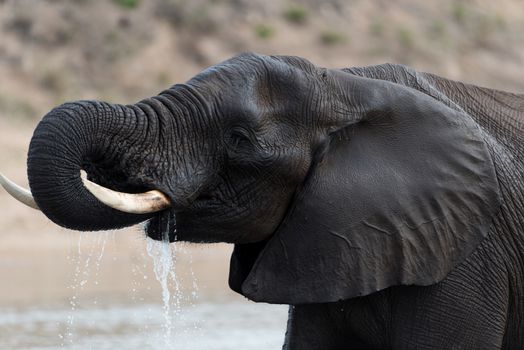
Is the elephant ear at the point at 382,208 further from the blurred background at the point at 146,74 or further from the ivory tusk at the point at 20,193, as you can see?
the ivory tusk at the point at 20,193

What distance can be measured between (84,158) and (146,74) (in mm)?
15235

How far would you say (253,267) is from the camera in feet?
14.5

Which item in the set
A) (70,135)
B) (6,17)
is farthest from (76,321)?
(6,17)

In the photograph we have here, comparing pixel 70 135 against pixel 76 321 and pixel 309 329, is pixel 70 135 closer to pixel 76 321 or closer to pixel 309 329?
pixel 309 329

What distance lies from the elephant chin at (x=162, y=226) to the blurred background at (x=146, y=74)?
0.35ft

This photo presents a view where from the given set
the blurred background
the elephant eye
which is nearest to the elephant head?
the elephant eye

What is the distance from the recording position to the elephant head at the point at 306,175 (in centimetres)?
411

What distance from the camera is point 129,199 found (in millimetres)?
3912

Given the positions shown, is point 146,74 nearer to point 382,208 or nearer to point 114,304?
point 114,304

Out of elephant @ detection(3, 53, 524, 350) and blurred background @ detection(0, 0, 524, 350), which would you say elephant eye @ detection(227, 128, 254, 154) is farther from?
blurred background @ detection(0, 0, 524, 350)

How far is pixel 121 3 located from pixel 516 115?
16.4 m

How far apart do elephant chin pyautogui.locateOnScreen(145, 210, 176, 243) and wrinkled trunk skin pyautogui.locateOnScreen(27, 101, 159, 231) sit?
10cm

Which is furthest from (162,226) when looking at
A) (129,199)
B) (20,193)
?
Result: (20,193)

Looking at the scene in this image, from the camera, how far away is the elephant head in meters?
4.11
